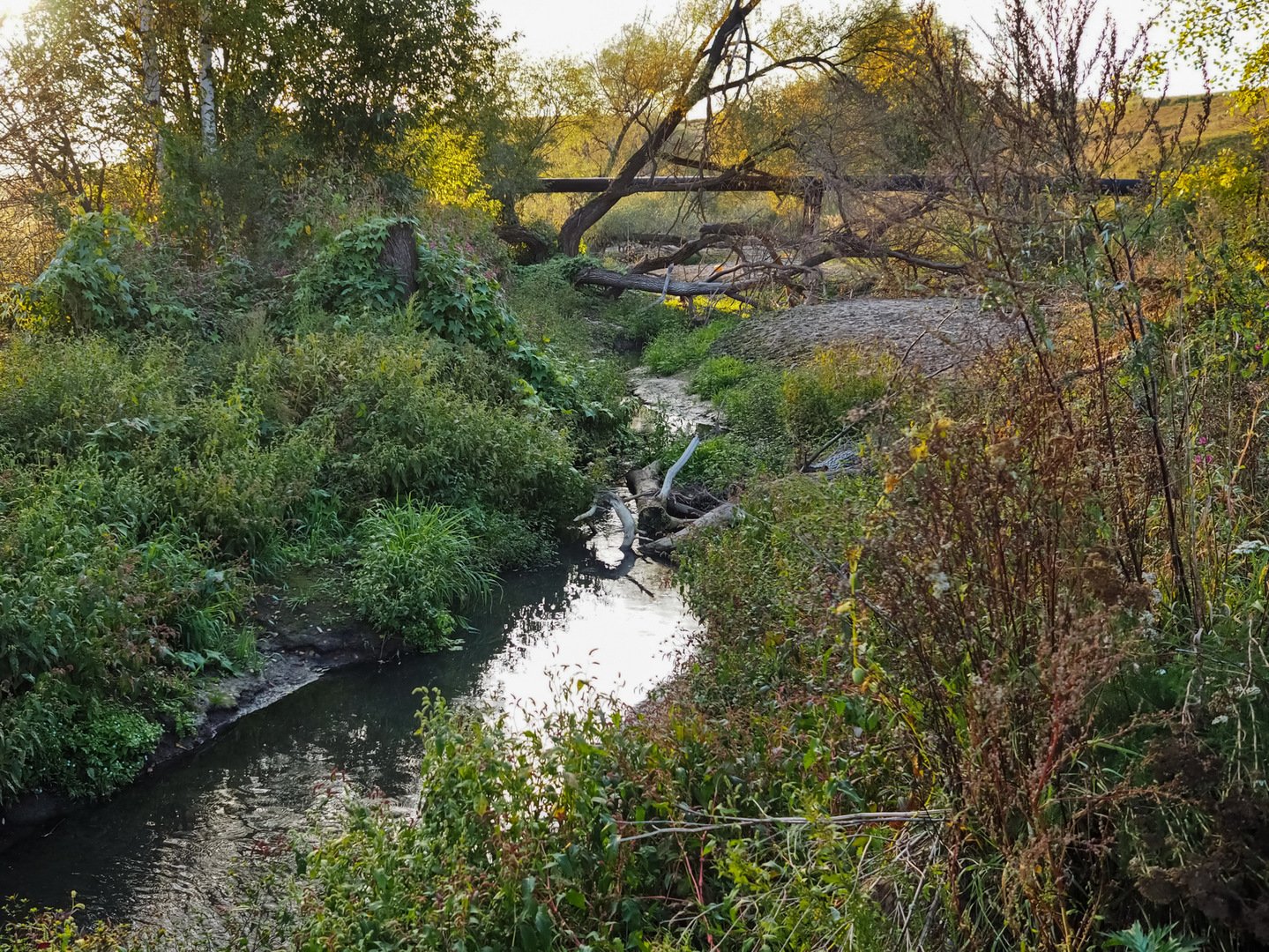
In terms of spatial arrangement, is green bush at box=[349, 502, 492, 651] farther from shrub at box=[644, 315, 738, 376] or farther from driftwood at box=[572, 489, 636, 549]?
shrub at box=[644, 315, 738, 376]

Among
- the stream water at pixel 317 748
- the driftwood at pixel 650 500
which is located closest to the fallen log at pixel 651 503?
the driftwood at pixel 650 500

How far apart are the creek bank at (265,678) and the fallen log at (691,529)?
273cm

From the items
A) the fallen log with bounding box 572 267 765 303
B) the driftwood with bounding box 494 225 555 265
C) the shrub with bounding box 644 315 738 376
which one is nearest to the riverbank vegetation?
the shrub with bounding box 644 315 738 376

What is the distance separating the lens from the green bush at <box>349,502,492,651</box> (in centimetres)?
771

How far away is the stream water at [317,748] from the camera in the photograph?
485 cm

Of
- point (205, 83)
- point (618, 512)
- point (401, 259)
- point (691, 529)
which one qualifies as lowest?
point (618, 512)

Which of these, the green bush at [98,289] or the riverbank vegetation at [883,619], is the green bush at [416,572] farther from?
the green bush at [98,289]

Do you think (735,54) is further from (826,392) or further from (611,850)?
(611,850)

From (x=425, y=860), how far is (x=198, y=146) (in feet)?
40.3

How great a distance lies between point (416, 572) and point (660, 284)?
12.9 meters

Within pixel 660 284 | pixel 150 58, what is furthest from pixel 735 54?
pixel 150 58

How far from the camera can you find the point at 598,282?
21.2 m

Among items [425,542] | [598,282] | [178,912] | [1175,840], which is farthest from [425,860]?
[598,282]

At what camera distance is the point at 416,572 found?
26.1 feet
